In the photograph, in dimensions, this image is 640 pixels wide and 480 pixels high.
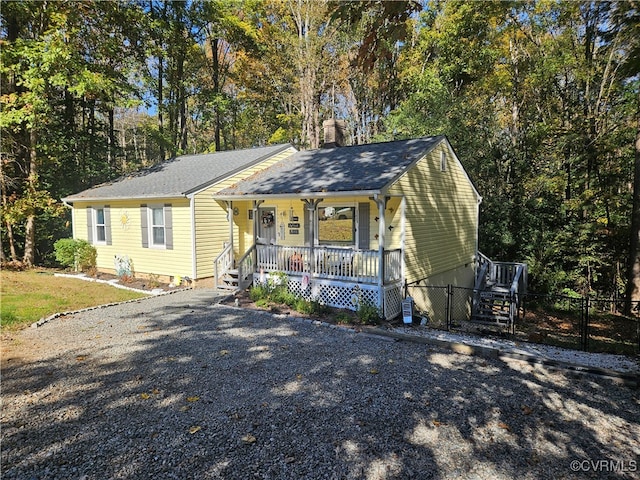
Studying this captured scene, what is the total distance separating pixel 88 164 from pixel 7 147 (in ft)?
20.8

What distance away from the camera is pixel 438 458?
11.8 ft

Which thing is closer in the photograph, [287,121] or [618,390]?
[618,390]

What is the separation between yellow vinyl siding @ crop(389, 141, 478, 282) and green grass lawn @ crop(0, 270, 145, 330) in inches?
322

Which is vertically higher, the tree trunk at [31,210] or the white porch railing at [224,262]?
the tree trunk at [31,210]

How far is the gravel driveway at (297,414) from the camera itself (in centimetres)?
346

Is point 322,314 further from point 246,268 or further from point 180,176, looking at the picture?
point 180,176

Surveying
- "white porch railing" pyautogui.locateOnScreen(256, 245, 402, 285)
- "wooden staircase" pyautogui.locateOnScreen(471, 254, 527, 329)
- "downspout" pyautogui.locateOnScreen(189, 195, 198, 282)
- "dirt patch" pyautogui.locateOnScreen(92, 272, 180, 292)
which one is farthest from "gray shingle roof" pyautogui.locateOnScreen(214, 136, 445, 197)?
"wooden staircase" pyautogui.locateOnScreen(471, 254, 527, 329)

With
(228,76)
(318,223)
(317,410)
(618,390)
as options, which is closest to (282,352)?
(317,410)

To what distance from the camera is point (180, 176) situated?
15.0m

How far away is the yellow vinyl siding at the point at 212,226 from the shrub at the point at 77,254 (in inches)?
227

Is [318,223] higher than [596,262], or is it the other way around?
[318,223]

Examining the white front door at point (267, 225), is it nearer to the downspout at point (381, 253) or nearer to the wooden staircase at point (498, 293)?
the downspout at point (381, 253)

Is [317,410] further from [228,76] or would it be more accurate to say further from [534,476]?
[228,76]

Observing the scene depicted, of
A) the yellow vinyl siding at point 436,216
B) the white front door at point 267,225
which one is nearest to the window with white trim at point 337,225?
the yellow vinyl siding at point 436,216
